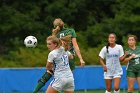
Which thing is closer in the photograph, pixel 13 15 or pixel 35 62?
pixel 35 62

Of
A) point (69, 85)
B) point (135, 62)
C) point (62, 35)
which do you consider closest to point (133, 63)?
point (135, 62)

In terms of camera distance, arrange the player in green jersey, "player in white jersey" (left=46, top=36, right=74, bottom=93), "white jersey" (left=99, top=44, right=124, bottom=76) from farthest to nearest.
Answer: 1. "white jersey" (left=99, top=44, right=124, bottom=76)
2. the player in green jersey
3. "player in white jersey" (left=46, top=36, right=74, bottom=93)

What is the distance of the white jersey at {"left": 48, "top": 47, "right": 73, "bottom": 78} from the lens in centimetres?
1154

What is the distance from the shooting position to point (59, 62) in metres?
11.6

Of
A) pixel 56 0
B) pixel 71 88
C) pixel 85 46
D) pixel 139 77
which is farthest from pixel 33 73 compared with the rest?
pixel 56 0

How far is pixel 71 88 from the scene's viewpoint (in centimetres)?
1174

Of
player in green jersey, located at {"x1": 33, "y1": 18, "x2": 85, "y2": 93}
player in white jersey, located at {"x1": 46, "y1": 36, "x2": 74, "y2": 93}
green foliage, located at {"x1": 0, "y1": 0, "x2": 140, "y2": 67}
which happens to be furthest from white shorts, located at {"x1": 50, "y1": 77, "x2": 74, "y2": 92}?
green foliage, located at {"x1": 0, "y1": 0, "x2": 140, "y2": 67}

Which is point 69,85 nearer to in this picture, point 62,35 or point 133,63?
point 62,35

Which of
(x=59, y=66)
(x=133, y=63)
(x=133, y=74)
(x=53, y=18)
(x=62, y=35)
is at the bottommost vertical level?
(x=133, y=74)

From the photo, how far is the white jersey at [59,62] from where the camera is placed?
1154cm

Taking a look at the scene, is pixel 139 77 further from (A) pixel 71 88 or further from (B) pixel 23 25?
(B) pixel 23 25

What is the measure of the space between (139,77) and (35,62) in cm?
1360

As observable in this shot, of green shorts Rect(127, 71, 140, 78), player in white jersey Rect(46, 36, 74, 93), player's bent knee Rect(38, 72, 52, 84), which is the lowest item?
green shorts Rect(127, 71, 140, 78)

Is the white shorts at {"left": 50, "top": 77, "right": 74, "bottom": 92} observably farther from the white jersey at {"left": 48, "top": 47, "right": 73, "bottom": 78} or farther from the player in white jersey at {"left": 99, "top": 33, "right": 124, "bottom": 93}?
the player in white jersey at {"left": 99, "top": 33, "right": 124, "bottom": 93}
